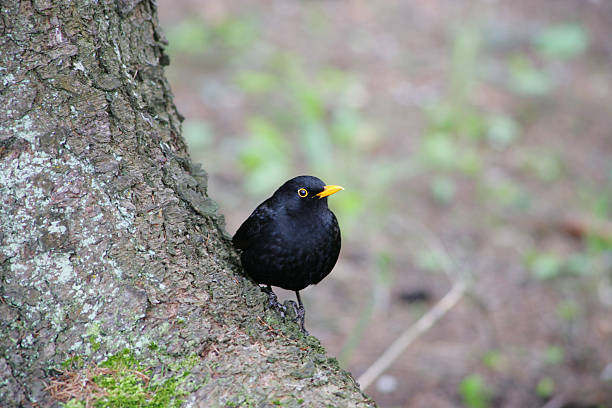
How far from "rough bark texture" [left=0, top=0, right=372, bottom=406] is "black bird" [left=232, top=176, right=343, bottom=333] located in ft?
1.77

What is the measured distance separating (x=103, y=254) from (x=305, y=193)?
1.41m

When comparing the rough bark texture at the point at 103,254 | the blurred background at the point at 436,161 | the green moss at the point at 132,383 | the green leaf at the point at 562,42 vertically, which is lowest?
the green moss at the point at 132,383

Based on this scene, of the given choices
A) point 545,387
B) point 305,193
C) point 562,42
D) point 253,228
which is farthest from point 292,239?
point 562,42

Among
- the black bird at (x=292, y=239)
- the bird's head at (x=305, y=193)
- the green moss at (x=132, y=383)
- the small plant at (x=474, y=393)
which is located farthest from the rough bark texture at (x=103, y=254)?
the small plant at (x=474, y=393)

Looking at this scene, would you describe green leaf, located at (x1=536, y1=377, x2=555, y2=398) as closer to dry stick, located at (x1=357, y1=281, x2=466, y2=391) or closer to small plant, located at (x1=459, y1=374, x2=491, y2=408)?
small plant, located at (x1=459, y1=374, x2=491, y2=408)

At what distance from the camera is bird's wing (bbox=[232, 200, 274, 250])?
3.18 m

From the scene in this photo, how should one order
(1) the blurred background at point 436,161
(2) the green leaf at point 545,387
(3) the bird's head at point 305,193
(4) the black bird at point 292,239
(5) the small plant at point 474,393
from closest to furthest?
(4) the black bird at point 292,239 → (3) the bird's head at point 305,193 → (5) the small plant at point 474,393 → (2) the green leaf at point 545,387 → (1) the blurred background at point 436,161

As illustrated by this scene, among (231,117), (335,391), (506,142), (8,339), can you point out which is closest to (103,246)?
(8,339)

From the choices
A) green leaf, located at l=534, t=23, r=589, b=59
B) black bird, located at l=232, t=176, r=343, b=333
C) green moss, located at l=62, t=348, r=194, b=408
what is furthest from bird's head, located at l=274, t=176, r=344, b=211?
green leaf, located at l=534, t=23, r=589, b=59

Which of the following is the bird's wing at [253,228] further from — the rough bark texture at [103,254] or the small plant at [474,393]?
the small plant at [474,393]

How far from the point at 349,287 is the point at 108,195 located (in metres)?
3.96

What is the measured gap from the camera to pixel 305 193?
3412 millimetres

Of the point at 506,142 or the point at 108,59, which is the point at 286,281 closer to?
the point at 108,59

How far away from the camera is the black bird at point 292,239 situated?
3.11 metres
